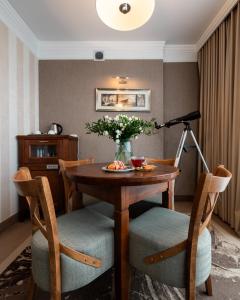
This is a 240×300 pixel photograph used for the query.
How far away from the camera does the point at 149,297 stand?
1.40 m

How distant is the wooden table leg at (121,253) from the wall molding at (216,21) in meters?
2.56

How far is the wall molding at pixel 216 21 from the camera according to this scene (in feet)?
7.99

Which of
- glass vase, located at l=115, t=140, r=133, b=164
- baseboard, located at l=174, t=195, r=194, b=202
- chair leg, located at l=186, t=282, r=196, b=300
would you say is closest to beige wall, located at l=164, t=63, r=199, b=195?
baseboard, located at l=174, t=195, r=194, b=202

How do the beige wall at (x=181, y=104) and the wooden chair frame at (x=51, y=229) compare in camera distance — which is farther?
the beige wall at (x=181, y=104)

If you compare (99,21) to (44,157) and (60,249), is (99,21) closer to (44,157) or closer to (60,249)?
(44,157)

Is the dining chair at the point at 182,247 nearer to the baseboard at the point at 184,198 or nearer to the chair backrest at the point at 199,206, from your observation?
the chair backrest at the point at 199,206

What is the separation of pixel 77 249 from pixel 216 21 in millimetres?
3079

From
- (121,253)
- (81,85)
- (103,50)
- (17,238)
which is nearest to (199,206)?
(121,253)

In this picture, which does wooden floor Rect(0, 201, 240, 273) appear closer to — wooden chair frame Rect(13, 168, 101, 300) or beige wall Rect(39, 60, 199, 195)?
wooden chair frame Rect(13, 168, 101, 300)

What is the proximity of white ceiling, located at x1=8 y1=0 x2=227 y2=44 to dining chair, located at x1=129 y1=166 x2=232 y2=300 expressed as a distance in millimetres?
2244

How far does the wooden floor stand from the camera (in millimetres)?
1912

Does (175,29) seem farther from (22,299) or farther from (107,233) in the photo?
(22,299)

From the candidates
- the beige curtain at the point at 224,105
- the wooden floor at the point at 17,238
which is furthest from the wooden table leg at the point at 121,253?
the beige curtain at the point at 224,105

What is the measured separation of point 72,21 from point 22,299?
2992 mm
